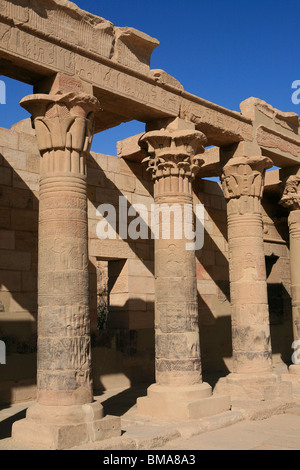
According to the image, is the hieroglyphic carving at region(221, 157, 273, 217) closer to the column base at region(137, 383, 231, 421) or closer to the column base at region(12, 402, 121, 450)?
the column base at region(137, 383, 231, 421)

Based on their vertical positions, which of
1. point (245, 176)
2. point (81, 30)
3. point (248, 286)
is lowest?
point (248, 286)

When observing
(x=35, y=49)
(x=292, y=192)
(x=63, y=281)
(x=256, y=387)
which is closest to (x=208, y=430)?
(x=256, y=387)

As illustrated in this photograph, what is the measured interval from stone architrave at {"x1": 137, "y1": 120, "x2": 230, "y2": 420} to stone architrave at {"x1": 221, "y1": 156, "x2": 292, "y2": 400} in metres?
1.52

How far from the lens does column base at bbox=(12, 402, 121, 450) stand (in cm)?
656

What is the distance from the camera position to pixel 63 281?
7285 millimetres

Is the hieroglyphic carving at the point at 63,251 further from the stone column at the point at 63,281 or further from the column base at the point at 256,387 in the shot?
the column base at the point at 256,387

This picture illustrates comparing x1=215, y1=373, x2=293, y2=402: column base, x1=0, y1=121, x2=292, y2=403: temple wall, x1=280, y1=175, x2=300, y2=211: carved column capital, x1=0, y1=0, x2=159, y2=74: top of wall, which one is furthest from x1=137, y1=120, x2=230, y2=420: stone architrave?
x1=280, y1=175, x2=300, y2=211: carved column capital

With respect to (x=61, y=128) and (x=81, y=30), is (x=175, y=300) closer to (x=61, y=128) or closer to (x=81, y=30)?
(x=61, y=128)

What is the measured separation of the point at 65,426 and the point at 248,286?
5.41 metres

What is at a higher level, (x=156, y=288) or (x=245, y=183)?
(x=245, y=183)

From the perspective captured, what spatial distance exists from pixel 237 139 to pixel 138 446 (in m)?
6.82

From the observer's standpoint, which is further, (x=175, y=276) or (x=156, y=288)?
(x=156, y=288)

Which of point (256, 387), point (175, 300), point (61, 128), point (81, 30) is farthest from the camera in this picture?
point (256, 387)

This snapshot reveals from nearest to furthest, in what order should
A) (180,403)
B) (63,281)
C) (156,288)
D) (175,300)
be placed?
1. (63,281)
2. (180,403)
3. (175,300)
4. (156,288)
